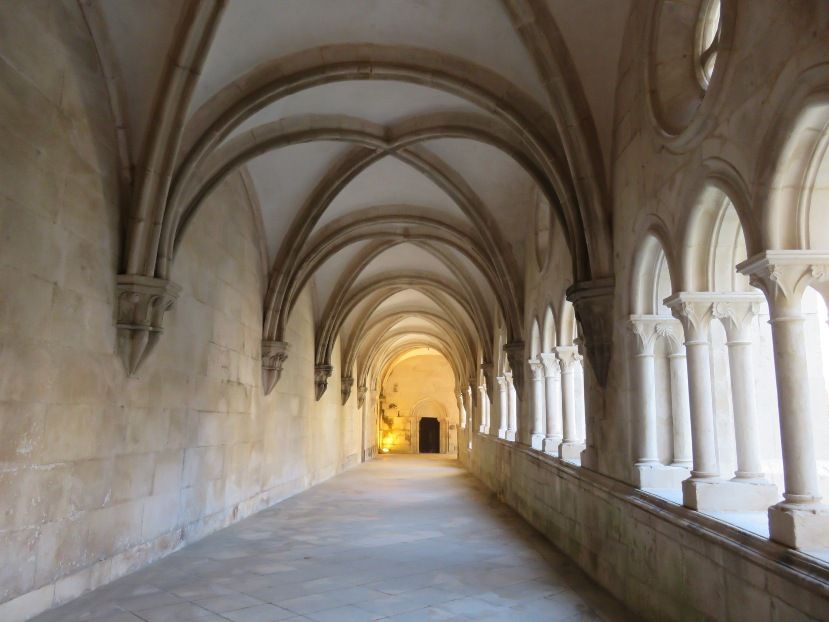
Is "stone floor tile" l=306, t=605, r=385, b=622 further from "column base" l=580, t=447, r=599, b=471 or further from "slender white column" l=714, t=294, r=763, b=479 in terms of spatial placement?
"slender white column" l=714, t=294, r=763, b=479

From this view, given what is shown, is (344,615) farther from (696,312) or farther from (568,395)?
(568,395)

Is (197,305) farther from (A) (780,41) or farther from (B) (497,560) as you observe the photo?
(A) (780,41)

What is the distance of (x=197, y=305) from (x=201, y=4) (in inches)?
124

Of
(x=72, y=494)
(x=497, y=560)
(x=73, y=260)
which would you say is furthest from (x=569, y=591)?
(x=73, y=260)

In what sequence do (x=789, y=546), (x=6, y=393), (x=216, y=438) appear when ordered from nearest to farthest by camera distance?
(x=789, y=546), (x=6, y=393), (x=216, y=438)

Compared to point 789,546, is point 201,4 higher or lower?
higher

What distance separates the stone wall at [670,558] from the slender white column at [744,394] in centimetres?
45

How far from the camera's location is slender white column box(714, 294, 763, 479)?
3.32 meters

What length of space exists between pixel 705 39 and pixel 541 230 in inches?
173

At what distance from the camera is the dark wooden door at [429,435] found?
97.9 feet

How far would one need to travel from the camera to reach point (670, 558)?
11.6 feet

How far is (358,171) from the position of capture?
27.5 ft

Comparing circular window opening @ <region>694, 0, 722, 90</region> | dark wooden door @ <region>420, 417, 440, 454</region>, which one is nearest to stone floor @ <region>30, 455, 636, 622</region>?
circular window opening @ <region>694, 0, 722, 90</region>

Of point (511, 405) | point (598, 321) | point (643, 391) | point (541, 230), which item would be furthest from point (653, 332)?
point (511, 405)
